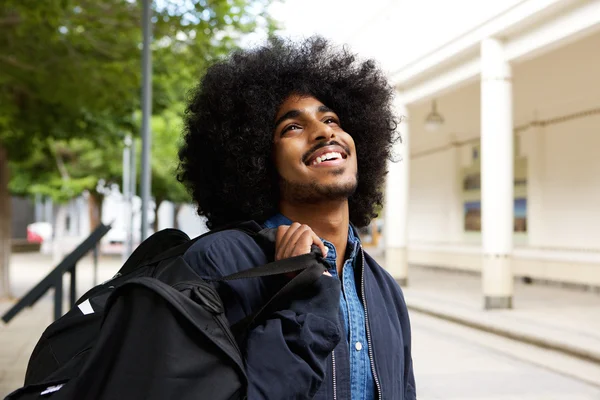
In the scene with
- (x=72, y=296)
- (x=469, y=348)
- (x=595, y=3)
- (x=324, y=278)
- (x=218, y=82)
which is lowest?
(x=469, y=348)

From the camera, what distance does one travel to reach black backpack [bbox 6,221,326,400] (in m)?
1.34

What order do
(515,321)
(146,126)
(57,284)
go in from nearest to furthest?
(57,284)
(146,126)
(515,321)

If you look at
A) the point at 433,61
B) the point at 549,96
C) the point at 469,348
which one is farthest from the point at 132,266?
the point at 549,96

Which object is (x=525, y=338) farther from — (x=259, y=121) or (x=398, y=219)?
(x=259, y=121)

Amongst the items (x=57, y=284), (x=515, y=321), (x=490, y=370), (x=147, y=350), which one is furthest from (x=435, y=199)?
(x=147, y=350)

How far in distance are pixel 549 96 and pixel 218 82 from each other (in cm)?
1588

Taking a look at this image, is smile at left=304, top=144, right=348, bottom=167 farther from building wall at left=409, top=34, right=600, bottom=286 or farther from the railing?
building wall at left=409, top=34, right=600, bottom=286

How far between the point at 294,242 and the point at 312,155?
0.34 m

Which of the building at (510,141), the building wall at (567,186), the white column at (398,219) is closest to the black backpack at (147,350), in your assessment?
the building at (510,141)

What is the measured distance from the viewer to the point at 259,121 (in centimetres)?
208

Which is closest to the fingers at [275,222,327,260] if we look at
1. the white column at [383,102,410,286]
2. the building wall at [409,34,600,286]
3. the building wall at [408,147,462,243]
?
the building wall at [409,34,600,286]

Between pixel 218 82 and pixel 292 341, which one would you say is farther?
pixel 218 82

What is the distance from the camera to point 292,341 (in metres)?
1.52

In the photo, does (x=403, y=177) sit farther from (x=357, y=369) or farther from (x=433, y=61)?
(x=357, y=369)
